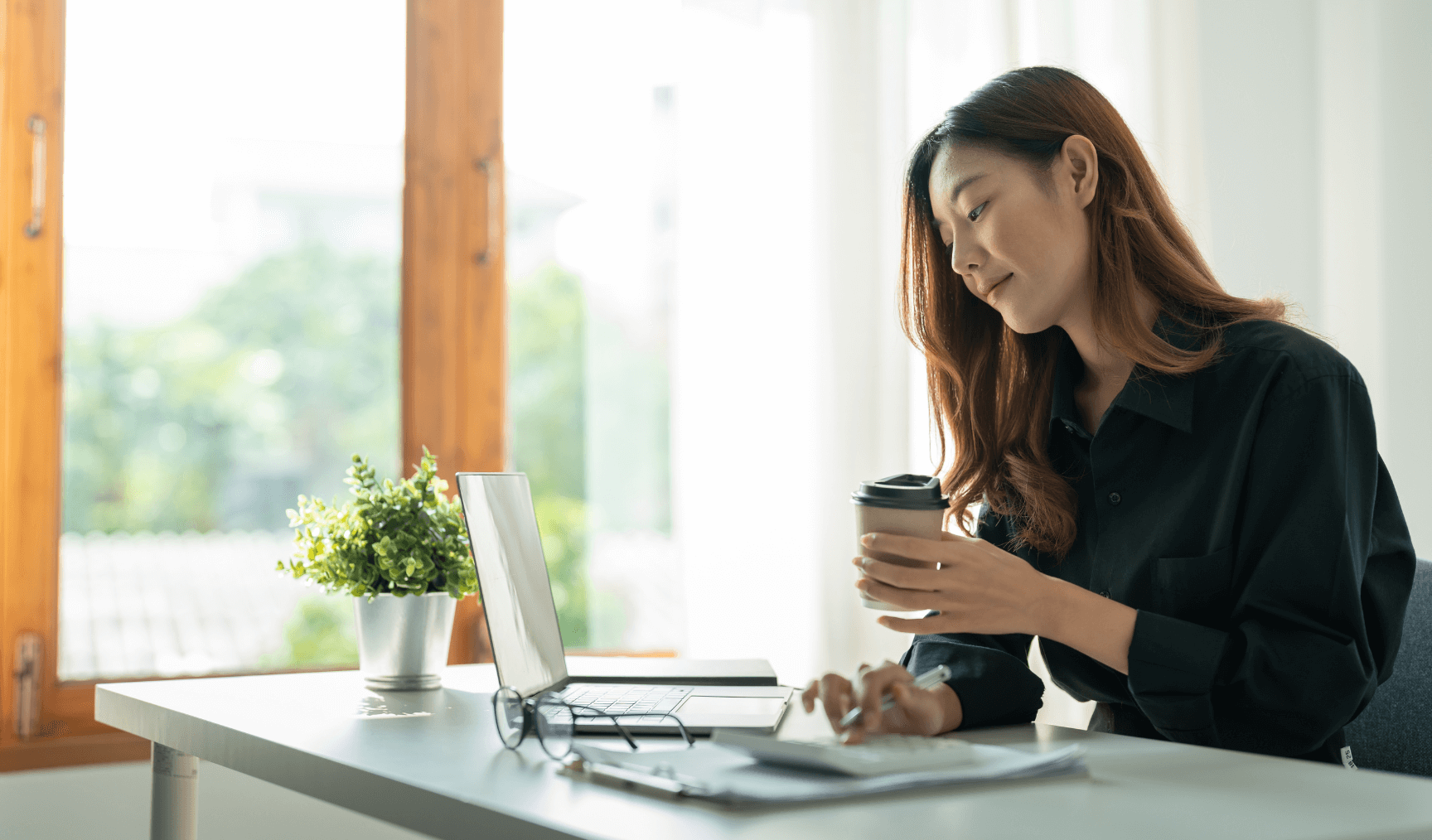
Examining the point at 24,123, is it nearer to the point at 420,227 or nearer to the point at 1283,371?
the point at 420,227

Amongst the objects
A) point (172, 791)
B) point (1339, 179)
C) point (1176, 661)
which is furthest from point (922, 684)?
point (1339, 179)

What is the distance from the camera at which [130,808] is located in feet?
7.11

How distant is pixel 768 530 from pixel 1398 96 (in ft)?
6.07

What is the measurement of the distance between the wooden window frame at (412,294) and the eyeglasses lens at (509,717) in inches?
60.3

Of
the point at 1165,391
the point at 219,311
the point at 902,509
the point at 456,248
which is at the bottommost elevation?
the point at 902,509

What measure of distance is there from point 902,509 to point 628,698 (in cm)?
39

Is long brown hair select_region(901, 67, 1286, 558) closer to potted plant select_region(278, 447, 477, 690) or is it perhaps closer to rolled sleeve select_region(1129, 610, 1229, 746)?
rolled sleeve select_region(1129, 610, 1229, 746)

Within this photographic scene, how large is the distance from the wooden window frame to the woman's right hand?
5.12 feet

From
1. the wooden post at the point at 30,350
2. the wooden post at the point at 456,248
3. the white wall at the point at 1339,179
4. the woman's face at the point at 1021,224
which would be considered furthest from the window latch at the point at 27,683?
the white wall at the point at 1339,179

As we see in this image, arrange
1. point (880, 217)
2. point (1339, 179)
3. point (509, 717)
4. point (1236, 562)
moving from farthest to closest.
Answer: point (1339, 179) → point (880, 217) → point (1236, 562) → point (509, 717)

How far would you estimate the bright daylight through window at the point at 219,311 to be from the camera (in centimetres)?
232

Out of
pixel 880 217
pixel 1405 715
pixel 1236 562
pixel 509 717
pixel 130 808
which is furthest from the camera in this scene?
pixel 880 217

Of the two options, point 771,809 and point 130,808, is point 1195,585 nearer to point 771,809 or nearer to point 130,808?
point 771,809

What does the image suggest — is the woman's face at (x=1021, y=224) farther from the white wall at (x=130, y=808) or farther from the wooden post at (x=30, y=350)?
the wooden post at (x=30, y=350)
